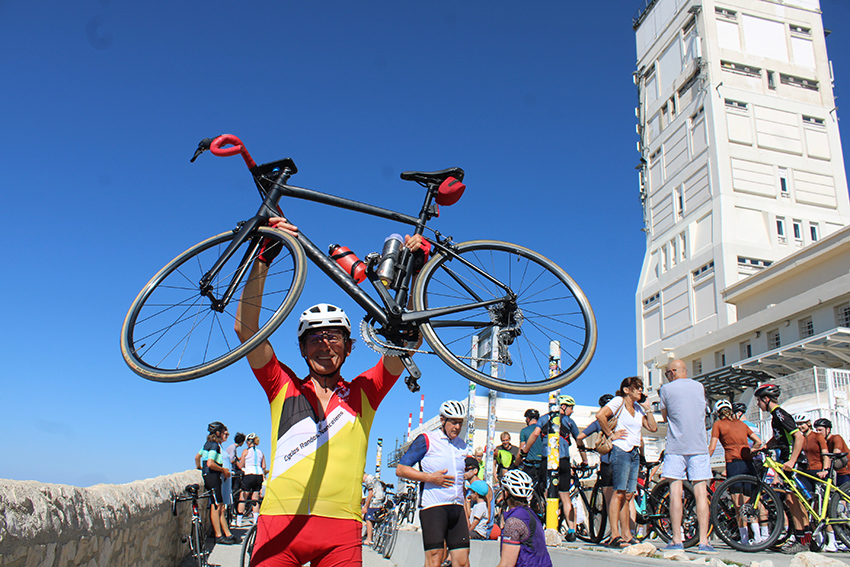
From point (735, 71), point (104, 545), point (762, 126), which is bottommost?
point (104, 545)

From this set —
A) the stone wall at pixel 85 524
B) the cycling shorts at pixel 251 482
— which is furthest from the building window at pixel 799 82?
the stone wall at pixel 85 524

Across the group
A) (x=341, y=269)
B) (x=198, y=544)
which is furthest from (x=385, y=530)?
(x=341, y=269)

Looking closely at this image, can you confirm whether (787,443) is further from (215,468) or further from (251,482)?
(251,482)

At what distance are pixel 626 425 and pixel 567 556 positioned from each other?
5.88ft

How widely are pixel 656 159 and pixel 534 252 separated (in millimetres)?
61141

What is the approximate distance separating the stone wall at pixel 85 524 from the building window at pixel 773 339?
38.1m

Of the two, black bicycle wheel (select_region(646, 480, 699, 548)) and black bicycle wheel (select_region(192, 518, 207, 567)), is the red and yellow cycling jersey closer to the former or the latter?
black bicycle wheel (select_region(646, 480, 699, 548))

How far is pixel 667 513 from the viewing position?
7.04 meters

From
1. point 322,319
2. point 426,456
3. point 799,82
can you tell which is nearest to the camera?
point 322,319

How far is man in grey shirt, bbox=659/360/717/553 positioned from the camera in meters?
5.97

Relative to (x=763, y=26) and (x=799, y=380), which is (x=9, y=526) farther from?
(x=763, y=26)

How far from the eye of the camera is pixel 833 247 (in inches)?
1305

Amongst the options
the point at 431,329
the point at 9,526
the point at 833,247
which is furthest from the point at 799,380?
the point at 9,526

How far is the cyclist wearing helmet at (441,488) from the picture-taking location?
5.60m
